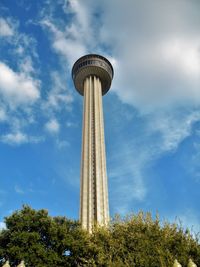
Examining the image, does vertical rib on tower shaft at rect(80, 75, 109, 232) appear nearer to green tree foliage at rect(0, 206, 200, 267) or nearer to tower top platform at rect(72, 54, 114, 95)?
tower top platform at rect(72, 54, 114, 95)

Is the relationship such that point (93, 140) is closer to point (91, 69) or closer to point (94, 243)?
point (91, 69)

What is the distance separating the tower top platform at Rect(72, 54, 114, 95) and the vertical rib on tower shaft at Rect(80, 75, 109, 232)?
445 cm

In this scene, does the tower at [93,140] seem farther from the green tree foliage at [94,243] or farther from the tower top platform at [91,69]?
the green tree foliage at [94,243]

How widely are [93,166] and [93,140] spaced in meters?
6.94

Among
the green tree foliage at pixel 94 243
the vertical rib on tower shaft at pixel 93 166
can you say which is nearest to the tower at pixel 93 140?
the vertical rib on tower shaft at pixel 93 166

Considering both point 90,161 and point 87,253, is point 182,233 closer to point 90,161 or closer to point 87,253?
point 87,253

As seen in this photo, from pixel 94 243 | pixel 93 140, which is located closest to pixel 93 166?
pixel 93 140

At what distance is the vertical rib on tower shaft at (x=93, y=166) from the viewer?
62.0 m

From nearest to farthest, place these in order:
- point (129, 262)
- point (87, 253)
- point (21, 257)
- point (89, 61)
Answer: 1. point (129, 262)
2. point (21, 257)
3. point (87, 253)
4. point (89, 61)

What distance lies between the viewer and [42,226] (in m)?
32.5

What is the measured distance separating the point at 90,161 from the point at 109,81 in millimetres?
30081

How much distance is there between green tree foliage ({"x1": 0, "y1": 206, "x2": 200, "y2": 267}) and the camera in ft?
88.4

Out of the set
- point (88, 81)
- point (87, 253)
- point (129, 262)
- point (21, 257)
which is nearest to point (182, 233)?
point (129, 262)

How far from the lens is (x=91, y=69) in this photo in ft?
277
